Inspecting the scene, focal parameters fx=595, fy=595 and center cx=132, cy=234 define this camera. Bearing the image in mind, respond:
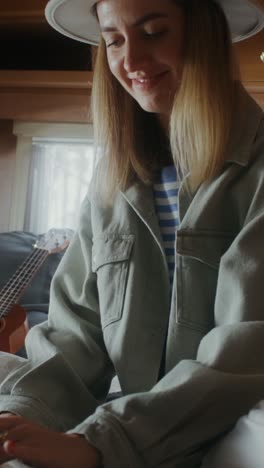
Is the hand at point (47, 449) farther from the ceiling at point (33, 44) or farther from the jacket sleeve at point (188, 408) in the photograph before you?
the ceiling at point (33, 44)

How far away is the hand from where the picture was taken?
1.85 feet

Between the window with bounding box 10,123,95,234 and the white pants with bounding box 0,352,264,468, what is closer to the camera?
the white pants with bounding box 0,352,264,468

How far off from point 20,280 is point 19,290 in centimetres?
5

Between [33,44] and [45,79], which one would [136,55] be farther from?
[33,44]

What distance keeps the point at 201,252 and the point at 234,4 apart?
359 mm

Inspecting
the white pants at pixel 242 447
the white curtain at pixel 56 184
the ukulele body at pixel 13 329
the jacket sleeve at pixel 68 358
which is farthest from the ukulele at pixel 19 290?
the white pants at pixel 242 447

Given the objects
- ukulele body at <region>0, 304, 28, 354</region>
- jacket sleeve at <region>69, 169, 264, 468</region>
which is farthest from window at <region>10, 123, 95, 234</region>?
jacket sleeve at <region>69, 169, 264, 468</region>

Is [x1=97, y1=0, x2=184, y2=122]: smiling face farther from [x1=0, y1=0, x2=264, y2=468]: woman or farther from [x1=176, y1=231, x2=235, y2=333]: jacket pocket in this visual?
[x1=176, y1=231, x2=235, y2=333]: jacket pocket

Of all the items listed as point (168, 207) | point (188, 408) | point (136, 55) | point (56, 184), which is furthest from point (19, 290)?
point (188, 408)

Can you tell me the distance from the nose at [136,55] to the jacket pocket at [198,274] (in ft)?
0.77

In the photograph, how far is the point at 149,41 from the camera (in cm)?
80

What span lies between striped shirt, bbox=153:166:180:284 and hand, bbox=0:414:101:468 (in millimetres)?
301

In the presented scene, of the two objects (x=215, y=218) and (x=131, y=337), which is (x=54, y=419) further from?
(x=215, y=218)

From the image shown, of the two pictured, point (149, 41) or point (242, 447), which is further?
point (149, 41)
